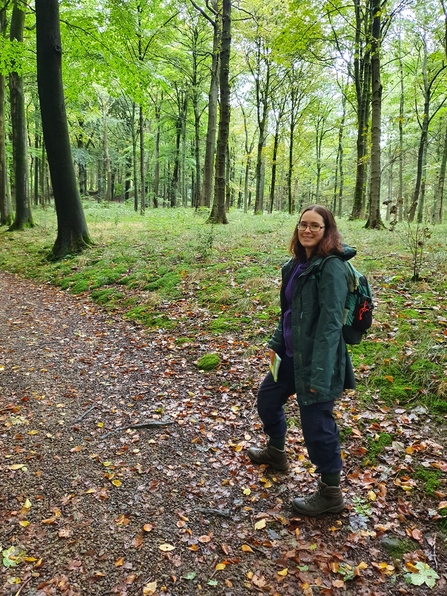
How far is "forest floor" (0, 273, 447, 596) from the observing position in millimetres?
2459

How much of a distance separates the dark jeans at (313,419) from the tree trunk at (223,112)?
37.5 ft

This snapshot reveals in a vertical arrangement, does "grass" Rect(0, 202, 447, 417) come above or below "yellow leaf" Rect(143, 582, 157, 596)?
above

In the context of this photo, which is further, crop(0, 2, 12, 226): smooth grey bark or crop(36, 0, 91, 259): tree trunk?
crop(0, 2, 12, 226): smooth grey bark

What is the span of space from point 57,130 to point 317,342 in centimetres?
1063

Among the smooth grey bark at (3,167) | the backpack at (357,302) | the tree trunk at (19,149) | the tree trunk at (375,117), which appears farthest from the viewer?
the smooth grey bark at (3,167)

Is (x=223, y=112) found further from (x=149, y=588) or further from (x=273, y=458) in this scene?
(x=149, y=588)

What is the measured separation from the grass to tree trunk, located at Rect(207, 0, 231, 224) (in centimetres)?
161

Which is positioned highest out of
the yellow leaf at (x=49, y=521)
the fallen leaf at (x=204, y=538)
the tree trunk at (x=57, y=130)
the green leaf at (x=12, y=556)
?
the tree trunk at (x=57, y=130)

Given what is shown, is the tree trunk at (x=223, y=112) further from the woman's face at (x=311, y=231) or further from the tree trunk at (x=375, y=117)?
the woman's face at (x=311, y=231)

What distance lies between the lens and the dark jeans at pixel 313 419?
272 cm

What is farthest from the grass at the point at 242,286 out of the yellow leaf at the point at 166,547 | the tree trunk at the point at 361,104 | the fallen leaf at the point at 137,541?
the tree trunk at the point at 361,104

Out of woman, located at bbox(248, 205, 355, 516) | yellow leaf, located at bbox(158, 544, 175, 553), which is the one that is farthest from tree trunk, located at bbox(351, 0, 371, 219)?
yellow leaf, located at bbox(158, 544, 175, 553)

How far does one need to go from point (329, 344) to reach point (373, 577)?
1558 mm

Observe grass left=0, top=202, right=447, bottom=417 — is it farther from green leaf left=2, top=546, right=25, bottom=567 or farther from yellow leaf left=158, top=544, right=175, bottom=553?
green leaf left=2, top=546, right=25, bottom=567
